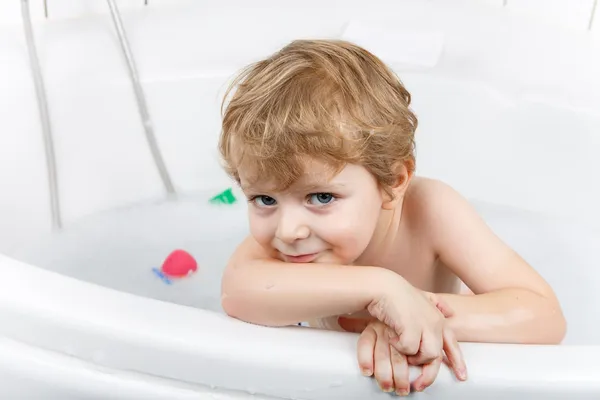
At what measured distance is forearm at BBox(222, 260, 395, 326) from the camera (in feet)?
2.75

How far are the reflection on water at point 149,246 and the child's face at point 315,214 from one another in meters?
0.55

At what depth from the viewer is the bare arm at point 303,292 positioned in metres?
0.84

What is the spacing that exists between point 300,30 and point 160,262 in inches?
19.5

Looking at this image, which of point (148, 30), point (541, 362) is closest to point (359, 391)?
point (541, 362)

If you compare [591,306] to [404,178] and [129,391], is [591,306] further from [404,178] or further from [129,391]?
[129,391]

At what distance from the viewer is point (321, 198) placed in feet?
2.86

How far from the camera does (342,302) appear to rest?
2.77 feet

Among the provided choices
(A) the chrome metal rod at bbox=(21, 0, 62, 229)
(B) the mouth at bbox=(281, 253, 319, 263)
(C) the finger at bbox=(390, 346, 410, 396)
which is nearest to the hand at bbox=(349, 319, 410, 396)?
(C) the finger at bbox=(390, 346, 410, 396)

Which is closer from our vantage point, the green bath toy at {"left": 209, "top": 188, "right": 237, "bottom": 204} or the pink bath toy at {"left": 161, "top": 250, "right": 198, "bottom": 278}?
the pink bath toy at {"left": 161, "top": 250, "right": 198, "bottom": 278}

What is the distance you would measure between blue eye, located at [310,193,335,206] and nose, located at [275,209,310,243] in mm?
19

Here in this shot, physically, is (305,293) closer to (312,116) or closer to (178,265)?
(312,116)

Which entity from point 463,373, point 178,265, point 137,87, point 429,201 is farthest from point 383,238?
point 137,87

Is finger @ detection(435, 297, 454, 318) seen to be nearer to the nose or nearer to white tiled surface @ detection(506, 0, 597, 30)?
the nose

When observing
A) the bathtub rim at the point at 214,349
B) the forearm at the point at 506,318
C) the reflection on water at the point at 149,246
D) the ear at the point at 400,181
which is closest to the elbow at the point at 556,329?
the forearm at the point at 506,318
